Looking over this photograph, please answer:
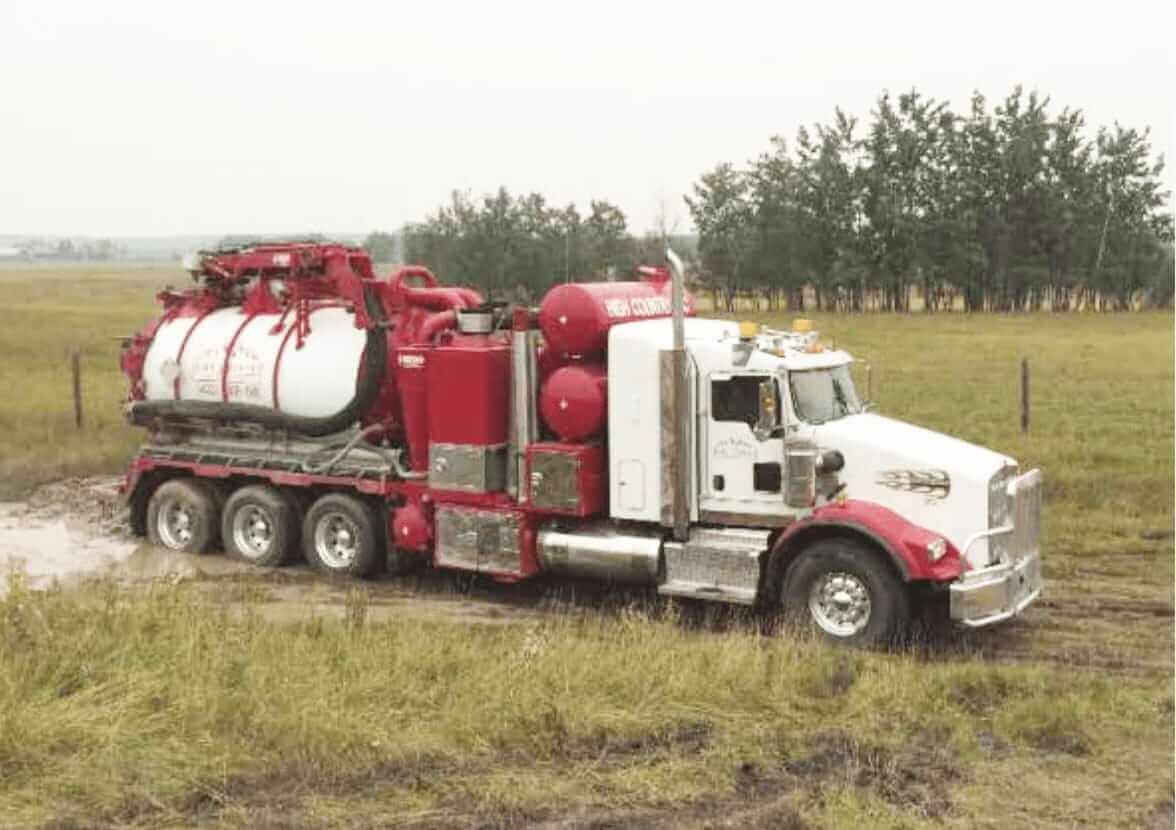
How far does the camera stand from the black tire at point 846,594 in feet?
36.7

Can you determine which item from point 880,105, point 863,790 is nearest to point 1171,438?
point 863,790

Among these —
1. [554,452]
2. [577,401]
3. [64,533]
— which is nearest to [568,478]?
[554,452]

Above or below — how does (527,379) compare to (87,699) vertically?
above

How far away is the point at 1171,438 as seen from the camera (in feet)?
70.3

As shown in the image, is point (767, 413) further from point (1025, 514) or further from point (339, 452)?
point (339, 452)

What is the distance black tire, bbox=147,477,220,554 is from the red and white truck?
0.03m

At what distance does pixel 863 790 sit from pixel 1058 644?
4534 mm

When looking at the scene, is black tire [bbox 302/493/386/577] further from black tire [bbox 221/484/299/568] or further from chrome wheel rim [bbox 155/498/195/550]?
chrome wheel rim [bbox 155/498/195/550]

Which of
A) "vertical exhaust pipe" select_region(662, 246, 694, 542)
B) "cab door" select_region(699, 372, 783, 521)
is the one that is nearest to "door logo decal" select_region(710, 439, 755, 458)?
"cab door" select_region(699, 372, 783, 521)

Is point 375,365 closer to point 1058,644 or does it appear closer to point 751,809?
point 1058,644

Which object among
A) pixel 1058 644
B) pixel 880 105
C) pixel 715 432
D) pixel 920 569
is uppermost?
pixel 880 105

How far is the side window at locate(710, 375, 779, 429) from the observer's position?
39.5ft

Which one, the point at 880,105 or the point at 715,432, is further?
the point at 880,105

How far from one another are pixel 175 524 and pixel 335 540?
251 cm
